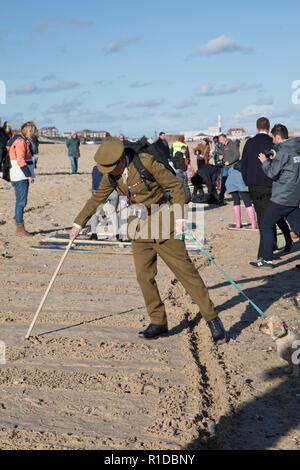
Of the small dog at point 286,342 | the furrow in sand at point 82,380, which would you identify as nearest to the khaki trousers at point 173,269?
the small dog at point 286,342

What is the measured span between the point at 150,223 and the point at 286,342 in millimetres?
1616

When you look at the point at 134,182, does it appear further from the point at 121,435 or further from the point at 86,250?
the point at 86,250

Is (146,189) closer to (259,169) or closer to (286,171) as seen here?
(286,171)

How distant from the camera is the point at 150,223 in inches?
203

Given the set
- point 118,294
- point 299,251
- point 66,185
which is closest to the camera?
point 118,294

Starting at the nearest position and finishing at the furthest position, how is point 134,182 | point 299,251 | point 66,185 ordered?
point 134,182
point 299,251
point 66,185

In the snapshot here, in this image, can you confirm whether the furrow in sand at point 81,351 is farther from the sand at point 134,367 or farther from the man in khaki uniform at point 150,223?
the man in khaki uniform at point 150,223

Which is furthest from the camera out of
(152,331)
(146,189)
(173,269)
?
(152,331)

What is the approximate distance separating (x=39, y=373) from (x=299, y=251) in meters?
6.45

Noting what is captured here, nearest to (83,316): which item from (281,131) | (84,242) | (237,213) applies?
(281,131)

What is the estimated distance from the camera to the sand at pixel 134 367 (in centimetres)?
371

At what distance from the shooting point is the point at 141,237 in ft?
17.1
